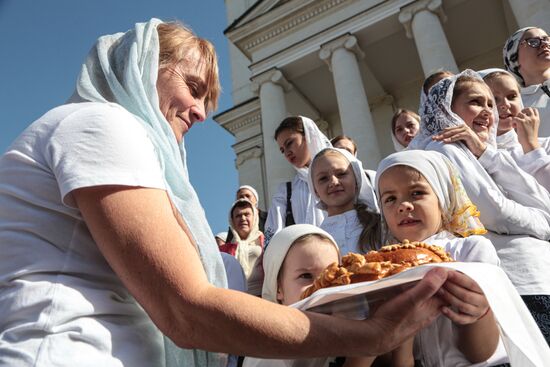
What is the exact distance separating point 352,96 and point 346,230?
51.1 feet

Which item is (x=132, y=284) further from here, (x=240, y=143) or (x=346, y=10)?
(x=240, y=143)

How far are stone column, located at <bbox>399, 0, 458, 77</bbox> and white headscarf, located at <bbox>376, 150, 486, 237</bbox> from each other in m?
14.4

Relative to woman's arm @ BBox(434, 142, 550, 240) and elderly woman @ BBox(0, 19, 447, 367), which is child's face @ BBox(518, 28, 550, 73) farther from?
elderly woman @ BBox(0, 19, 447, 367)

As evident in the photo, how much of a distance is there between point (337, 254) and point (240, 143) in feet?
75.2

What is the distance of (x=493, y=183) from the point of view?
329 centimetres

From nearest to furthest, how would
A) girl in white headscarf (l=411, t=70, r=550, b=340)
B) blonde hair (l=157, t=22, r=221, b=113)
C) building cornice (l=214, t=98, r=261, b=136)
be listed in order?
blonde hair (l=157, t=22, r=221, b=113) < girl in white headscarf (l=411, t=70, r=550, b=340) < building cornice (l=214, t=98, r=261, b=136)

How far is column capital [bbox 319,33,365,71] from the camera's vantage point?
20156 millimetres

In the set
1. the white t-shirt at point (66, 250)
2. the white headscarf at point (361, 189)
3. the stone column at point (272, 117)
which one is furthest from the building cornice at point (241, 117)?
the white t-shirt at point (66, 250)

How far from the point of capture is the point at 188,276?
52.7 inches

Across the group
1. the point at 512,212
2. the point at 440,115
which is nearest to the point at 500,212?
the point at 512,212

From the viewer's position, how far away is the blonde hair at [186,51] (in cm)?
210

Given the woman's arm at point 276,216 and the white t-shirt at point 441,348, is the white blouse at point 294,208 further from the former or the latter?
the white t-shirt at point 441,348

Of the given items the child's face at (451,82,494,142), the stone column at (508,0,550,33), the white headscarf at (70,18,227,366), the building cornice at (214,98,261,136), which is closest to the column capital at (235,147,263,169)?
the building cornice at (214,98,261,136)

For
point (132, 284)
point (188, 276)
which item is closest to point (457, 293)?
point (188, 276)
